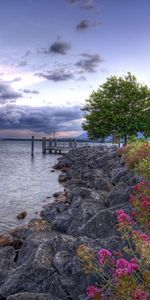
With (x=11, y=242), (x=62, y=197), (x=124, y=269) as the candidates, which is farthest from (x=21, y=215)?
(x=124, y=269)

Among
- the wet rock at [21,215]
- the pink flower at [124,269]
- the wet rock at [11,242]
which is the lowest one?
the wet rock at [21,215]

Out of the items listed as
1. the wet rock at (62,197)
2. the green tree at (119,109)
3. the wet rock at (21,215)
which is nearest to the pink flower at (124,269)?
the wet rock at (21,215)

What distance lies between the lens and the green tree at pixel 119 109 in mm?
59750

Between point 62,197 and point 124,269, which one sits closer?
point 124,269

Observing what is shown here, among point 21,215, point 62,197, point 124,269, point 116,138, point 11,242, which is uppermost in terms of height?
point 116,138

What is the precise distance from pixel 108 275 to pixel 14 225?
12191mm

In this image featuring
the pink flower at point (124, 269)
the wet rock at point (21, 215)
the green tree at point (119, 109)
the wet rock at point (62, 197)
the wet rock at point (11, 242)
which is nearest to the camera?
the pink flower at point (124, 269)

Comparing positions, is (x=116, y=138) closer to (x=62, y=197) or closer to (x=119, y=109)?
(x=119, y=109)

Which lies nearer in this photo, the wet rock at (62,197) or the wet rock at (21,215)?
the wet rock at (21,215)

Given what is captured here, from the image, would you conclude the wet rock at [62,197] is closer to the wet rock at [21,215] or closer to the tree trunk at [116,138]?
the wet rock at [21,215]

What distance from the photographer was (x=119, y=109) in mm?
60375

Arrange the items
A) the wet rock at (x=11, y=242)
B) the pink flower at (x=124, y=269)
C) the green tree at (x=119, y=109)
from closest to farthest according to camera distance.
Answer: the pink flower at (x=124, y=269) → the wet rock at (x=11, y=242) → the green tree at (x=119, y=109)

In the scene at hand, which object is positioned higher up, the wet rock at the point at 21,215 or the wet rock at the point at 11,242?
the wet rock at the point at 11,242

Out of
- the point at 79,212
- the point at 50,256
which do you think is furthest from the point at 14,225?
the point at 50,256
